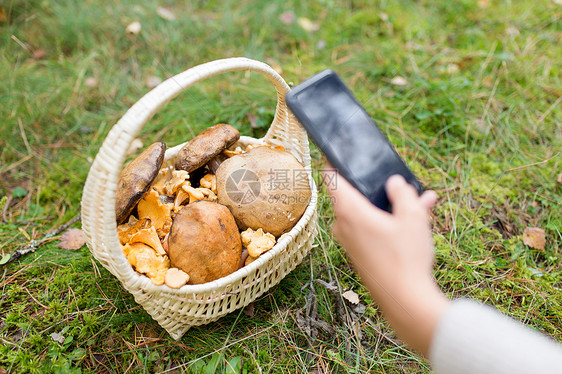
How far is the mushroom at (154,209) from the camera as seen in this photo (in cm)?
211

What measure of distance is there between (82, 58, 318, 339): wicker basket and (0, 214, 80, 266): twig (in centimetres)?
94

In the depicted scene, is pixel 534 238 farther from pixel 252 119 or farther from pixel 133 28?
pixel 133 28

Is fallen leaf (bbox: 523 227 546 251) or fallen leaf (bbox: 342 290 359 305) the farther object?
fallen leaf (bbox: 523 227 546 251)

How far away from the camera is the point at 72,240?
258 cm

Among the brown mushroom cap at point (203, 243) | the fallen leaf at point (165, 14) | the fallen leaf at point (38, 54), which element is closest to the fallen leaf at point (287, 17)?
the fallen leaf at point (165, 14)

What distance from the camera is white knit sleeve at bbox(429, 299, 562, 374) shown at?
980 millimetres

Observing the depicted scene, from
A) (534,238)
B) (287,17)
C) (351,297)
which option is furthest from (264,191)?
(287,17)

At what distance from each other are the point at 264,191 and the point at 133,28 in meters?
3.18

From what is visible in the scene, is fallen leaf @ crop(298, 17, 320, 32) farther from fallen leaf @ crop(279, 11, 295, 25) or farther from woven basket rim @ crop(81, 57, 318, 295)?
woven basket rim @ crop(81, 57, 318, 295)

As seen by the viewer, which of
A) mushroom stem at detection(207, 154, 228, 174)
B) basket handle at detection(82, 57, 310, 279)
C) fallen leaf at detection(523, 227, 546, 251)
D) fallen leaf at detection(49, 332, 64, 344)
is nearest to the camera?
basket handle at detection(82, 57, 310, 279)

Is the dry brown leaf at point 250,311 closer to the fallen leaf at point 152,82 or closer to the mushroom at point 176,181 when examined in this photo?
the mushroom at point 176,181

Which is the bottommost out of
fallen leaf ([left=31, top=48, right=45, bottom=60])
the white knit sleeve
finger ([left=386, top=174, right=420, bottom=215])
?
fallen leaf ([left=31, top=48, right=45, bottom=60])

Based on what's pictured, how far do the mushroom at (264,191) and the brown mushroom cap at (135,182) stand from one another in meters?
0.39

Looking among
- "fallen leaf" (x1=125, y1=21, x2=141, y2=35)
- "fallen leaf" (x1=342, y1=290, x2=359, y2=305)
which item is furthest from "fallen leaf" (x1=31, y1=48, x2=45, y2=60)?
"fallen leaf" (x1=342, y1=290, x2=359, y2=305)
